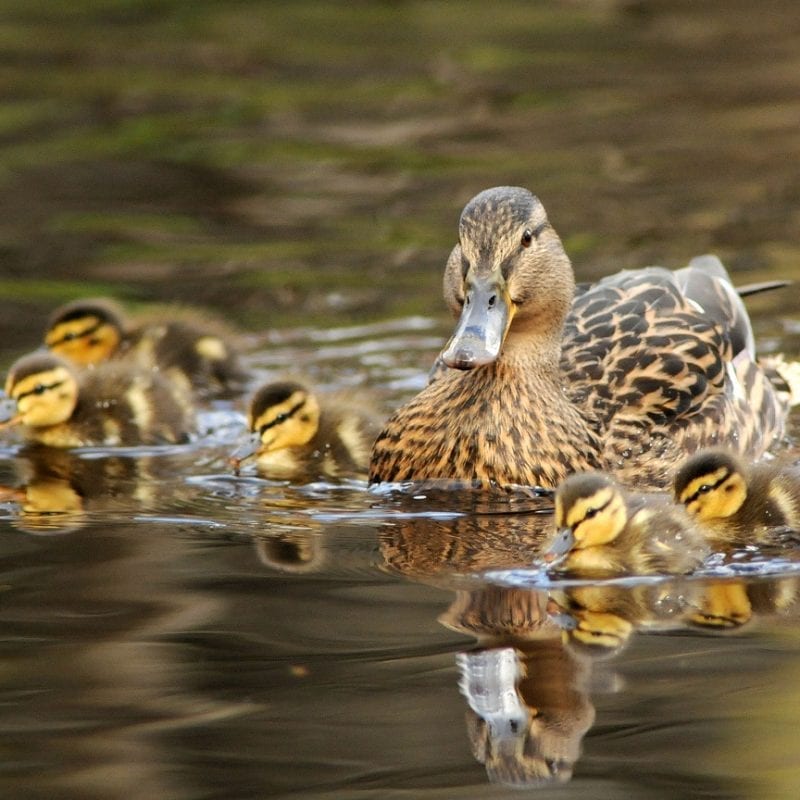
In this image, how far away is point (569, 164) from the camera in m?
8.80

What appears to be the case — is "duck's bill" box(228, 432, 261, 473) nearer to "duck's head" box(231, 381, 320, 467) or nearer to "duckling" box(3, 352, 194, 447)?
"duck's head" box(231, 381, 320, 467)

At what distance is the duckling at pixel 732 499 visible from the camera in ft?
14.2

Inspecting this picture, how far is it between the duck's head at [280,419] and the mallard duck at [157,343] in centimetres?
106

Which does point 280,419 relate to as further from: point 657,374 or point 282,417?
point 657,374

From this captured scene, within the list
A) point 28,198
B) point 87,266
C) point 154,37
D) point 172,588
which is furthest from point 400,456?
point 154,37

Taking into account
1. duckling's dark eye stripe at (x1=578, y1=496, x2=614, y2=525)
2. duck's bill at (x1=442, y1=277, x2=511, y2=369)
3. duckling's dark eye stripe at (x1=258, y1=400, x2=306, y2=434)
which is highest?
duckling's dark eye stripe at (x1=258, y1=400, x2=306, y2=434)

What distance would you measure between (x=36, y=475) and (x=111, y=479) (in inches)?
8.8

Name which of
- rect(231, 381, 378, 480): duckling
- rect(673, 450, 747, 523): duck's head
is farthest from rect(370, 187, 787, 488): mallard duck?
rect(673, 450, 747, 523): duck's head

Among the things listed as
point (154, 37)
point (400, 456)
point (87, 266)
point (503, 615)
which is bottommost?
point (503, 615)

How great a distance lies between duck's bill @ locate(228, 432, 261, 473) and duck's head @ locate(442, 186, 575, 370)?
0.73 meters

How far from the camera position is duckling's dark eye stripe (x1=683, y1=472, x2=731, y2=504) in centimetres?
434

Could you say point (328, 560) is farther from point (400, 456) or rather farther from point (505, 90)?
point (505, 90)

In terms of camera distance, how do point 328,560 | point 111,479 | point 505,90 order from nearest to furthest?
point 328,560, point 111,479, point 505,90

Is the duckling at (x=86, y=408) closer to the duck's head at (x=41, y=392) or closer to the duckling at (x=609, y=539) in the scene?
the duck's head at (x=41, y=392)
